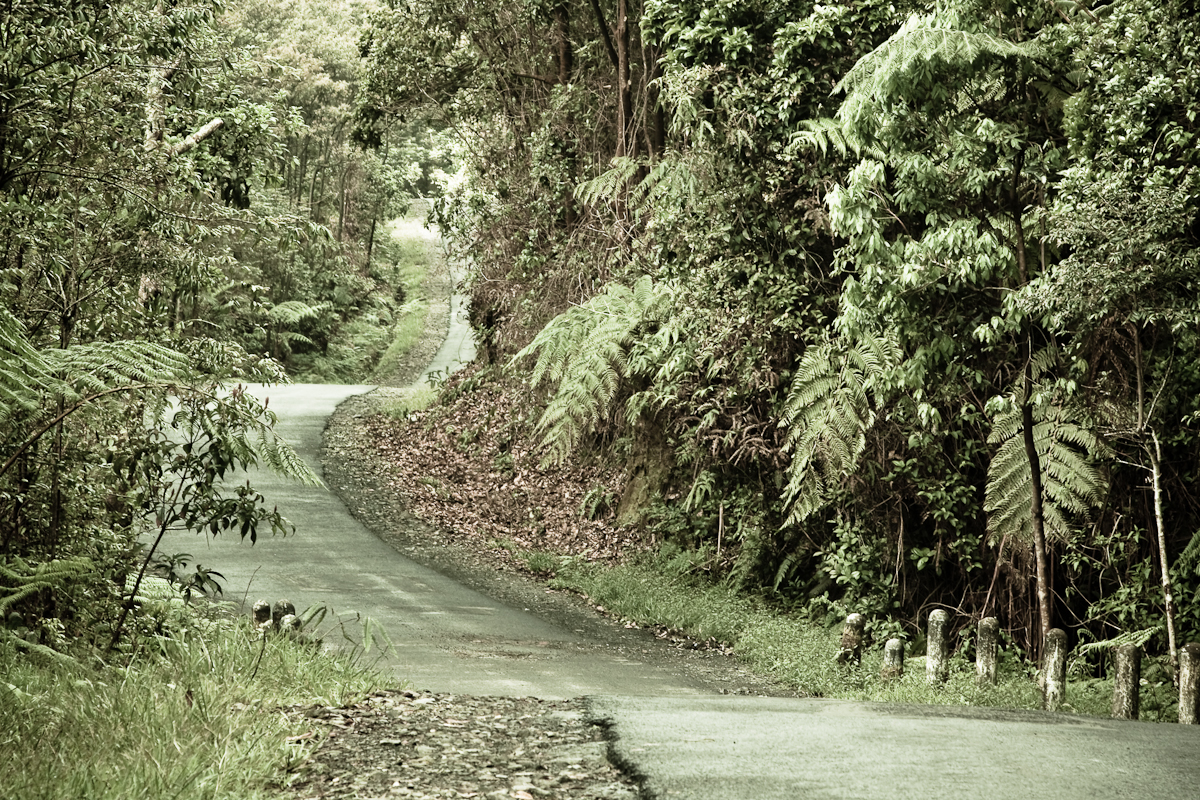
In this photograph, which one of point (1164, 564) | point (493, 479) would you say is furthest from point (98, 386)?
point (493, 479)

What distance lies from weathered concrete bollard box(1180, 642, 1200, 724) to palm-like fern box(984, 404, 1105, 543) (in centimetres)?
210

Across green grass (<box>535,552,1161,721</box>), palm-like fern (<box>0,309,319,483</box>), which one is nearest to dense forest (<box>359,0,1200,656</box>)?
green grass (<box>535,552,1161,721</box>)

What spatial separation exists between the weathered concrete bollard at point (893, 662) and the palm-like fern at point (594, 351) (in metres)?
4.81

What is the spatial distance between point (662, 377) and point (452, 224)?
9.39m

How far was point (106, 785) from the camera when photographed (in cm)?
378

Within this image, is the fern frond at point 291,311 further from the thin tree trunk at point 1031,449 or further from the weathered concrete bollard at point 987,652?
the weathered concrete bollard at point 987,652

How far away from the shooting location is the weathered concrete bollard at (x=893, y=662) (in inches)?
356

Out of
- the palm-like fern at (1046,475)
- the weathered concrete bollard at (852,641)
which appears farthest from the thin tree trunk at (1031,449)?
the weathered concrete bollard at (852,641)

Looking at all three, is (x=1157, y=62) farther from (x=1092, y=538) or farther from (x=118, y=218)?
(x=118, y=218)

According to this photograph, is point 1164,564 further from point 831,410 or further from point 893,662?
point 831,410

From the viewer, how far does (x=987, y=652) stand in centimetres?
832

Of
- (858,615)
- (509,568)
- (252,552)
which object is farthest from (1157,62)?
(252,552)

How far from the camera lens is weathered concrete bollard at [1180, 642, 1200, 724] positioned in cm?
699

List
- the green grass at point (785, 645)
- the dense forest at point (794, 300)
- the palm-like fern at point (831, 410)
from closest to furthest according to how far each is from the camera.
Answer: the dense forest at point (794, 300) → the green grass at point (785, 645) → the palm-like fern at point (831, 410)
